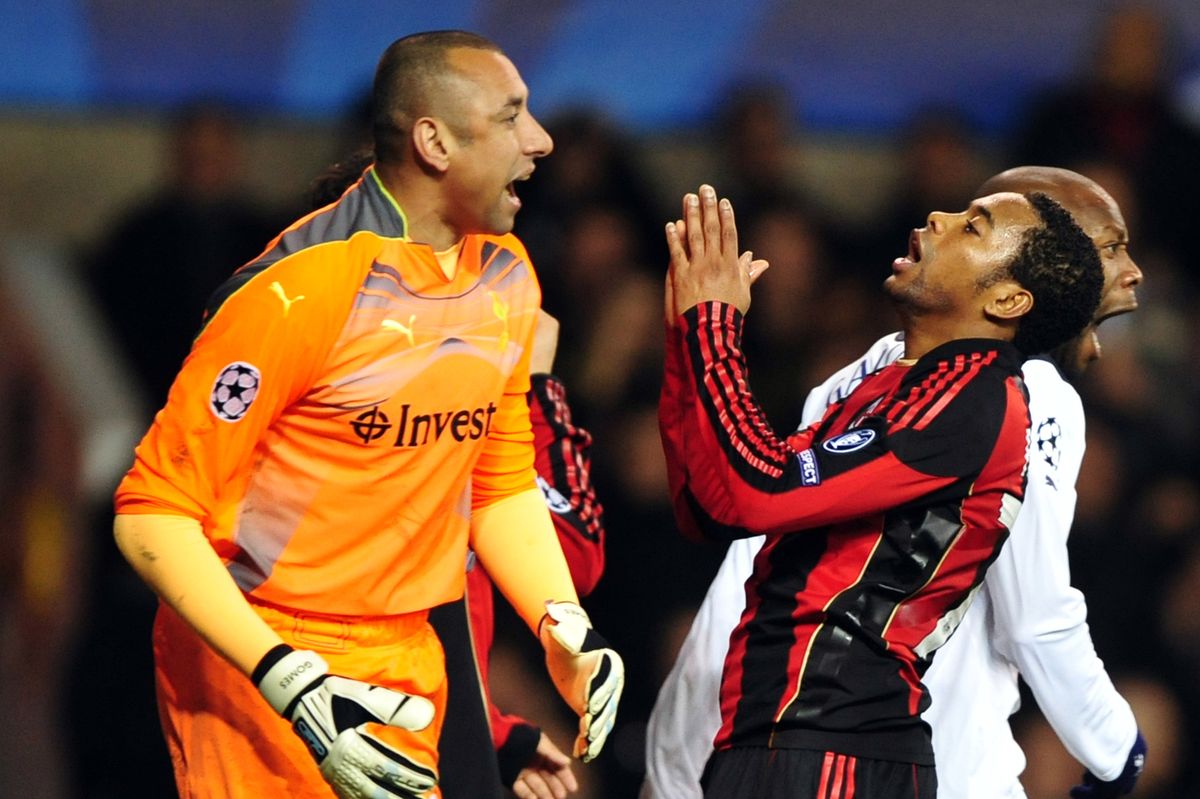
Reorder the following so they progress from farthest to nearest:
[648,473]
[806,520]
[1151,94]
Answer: [1151,94], [648,473], [806,520]

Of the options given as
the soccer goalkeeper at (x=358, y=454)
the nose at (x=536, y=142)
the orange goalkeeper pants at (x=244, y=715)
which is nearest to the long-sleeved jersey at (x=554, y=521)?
the soccer goalkeeper at (x=358, y=454)

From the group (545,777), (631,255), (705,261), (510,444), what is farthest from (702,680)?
(631,255)

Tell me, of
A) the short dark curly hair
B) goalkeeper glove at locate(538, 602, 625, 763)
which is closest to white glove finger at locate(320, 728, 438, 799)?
goalkeeper glove at locate(538, 602, 625, 763)

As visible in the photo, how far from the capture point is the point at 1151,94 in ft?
24.3

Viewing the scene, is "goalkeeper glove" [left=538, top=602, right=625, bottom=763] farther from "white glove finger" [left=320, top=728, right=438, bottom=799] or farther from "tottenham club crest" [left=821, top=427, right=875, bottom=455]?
"tottenham club crest" [left=821, top=427, right=875, bottom=455]

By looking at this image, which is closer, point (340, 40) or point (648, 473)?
point (648, 473)

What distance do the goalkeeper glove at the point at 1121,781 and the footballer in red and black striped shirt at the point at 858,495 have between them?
0.63 metres

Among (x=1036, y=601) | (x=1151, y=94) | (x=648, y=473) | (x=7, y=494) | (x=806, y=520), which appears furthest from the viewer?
(x=1151, y=94)

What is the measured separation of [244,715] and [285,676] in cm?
34

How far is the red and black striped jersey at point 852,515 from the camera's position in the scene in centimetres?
325

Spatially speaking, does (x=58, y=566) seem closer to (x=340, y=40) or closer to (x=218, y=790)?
(x=340, y=40)

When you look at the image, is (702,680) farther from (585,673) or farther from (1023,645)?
(585,673)

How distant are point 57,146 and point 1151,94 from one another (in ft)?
13.3

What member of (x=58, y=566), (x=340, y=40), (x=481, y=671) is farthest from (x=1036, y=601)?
(x=340, y=40)
